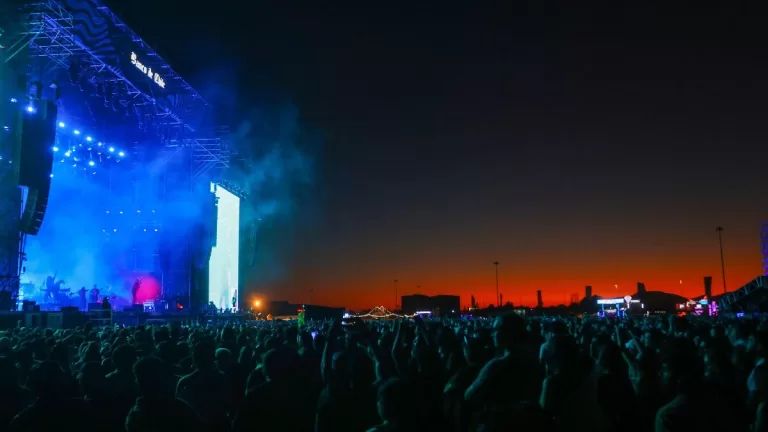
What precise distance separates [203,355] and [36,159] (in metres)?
21.9

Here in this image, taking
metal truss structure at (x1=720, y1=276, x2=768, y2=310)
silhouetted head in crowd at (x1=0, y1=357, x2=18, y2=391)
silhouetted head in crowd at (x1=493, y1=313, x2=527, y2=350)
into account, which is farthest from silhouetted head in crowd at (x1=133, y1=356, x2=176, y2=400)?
metal truss structure at (x1=720, y1=276, x2=768, y2=310)

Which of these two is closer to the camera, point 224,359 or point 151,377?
point 151,377

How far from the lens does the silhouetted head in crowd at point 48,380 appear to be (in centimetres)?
426

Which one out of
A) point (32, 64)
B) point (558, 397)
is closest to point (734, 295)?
point (558, 397)

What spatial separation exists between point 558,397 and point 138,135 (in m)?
37.5

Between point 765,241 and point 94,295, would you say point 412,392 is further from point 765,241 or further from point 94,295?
point 765,241

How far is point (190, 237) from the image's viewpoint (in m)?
39.7

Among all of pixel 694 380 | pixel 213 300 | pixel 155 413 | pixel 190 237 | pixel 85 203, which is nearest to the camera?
pixel 694 380

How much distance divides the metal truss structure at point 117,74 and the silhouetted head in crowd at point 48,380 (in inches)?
961

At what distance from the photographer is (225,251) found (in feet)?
151

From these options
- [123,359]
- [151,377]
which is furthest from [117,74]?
[151,377]

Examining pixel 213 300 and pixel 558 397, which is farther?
pixel 213 300

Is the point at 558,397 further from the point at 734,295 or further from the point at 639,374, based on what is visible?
the point at 734,295

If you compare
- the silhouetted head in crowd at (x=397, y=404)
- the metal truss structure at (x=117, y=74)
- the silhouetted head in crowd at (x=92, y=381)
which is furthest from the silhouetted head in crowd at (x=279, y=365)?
the metal truss structure at (x=117, y=74)
